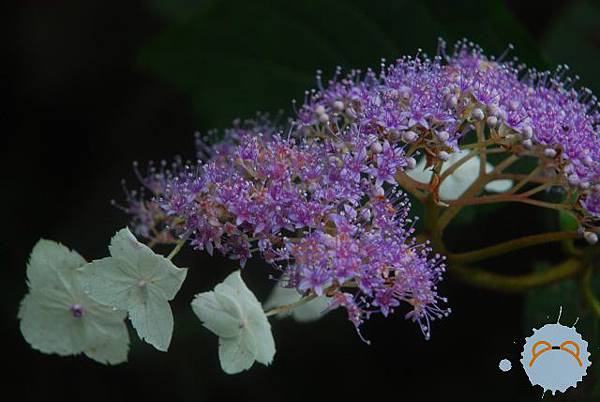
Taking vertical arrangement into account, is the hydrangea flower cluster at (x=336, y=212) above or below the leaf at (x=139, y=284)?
above

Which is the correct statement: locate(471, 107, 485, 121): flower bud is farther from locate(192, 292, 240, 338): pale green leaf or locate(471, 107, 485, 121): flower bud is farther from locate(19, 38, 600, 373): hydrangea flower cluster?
locate(192, 292, 240, 338): pale green leaf

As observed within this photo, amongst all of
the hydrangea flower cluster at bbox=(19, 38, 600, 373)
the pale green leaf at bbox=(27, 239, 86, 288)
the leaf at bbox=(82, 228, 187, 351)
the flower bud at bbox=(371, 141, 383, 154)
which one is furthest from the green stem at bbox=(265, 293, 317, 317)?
the pale green leaf at bbox=(27, 239, 86, 288)

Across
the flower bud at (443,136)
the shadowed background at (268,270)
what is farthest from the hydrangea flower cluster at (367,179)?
the shadowed background at (268,270)

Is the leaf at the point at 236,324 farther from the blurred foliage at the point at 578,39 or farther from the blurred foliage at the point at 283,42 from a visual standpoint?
the blurred foliage at the point at 578,39

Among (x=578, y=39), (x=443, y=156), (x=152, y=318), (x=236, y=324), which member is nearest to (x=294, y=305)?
(x=236, y=324)

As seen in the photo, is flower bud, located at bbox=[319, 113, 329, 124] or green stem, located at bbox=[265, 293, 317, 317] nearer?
green stem, located at bbox=[265, 293, 317, 317]

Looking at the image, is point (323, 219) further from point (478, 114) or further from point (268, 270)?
point (268, 270)

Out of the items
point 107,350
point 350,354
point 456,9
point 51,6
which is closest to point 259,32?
point 456,9
